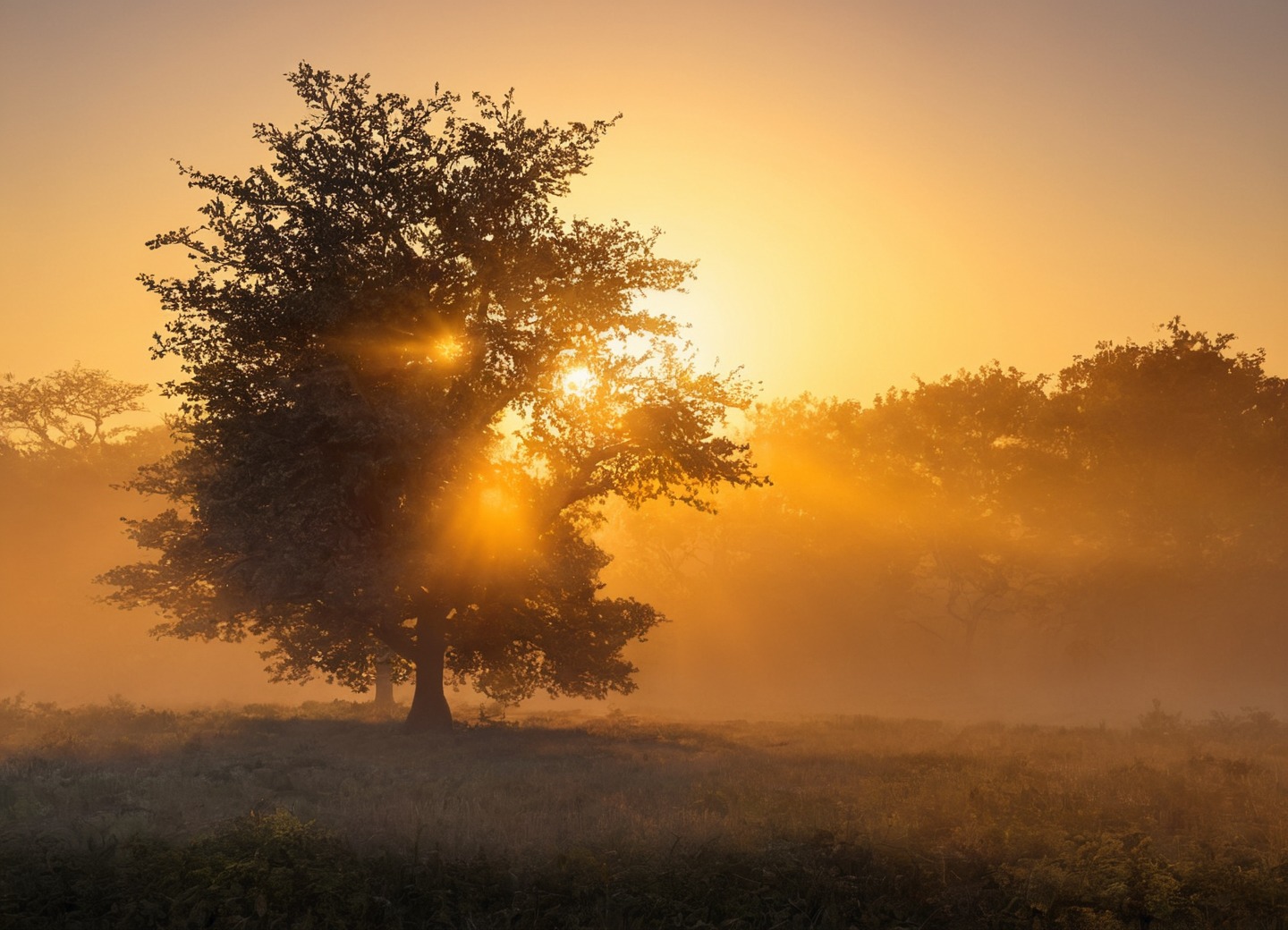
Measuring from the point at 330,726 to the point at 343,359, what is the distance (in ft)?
38.5

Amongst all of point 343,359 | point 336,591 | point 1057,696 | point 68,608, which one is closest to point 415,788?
point 336,591

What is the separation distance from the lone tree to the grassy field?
5.49m

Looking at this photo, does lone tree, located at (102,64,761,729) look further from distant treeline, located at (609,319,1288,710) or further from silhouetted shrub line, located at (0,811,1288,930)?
distant treeline, located at (609,319,1288,710)

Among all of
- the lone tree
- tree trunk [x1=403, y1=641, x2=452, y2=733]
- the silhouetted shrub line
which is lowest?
the silhouetted shrub line

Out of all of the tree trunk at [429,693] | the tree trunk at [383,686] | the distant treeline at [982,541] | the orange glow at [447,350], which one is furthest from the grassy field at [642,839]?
the distant treeline at [982,541]

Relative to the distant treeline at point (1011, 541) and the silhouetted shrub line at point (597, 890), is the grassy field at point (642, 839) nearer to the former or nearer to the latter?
the silhouetted shrub line at point (597, 890)

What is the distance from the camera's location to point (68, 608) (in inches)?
3187

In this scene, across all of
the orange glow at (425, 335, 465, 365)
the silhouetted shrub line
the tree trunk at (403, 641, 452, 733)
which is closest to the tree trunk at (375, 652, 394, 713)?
the tree trunk at (403, 641, 452, 733)

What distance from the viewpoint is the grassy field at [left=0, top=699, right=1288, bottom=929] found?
1226 cm

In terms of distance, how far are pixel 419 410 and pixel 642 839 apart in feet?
54.4

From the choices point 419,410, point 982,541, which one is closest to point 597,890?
point 419,410

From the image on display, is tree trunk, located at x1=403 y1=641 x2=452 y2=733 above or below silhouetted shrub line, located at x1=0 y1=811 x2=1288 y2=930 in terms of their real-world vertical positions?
above

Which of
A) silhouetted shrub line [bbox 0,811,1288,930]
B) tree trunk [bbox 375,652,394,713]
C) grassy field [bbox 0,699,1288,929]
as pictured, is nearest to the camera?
silhouetted shrub line [bbox 0,811,1288,930]

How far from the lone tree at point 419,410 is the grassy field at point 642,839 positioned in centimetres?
549
